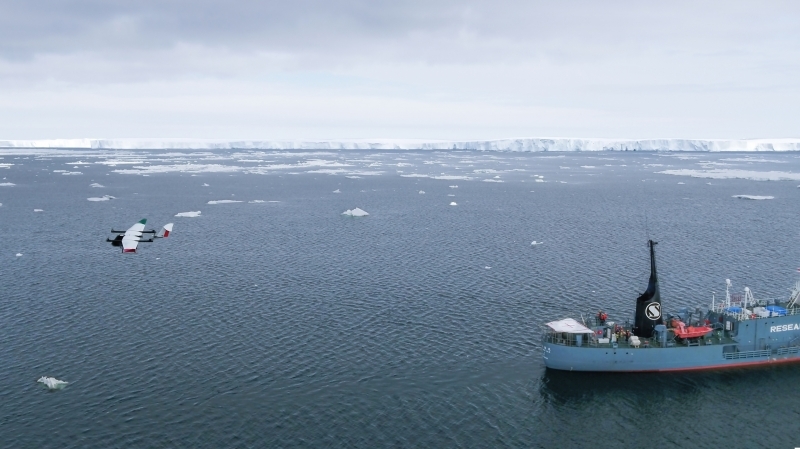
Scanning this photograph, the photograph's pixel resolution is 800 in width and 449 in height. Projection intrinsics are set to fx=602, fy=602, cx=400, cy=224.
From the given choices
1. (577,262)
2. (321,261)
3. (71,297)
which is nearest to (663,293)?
(577,262)

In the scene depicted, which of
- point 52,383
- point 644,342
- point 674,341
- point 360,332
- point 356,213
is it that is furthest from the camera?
point 356,213

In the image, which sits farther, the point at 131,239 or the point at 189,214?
the point at 189,214

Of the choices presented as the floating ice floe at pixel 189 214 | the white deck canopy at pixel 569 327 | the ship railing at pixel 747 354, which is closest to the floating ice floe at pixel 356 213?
the floating ice floe at pixel 189 214

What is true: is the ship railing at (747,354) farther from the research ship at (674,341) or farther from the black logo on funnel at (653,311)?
the black logo on funnel at (653,311)

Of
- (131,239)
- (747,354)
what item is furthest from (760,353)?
(131,239)

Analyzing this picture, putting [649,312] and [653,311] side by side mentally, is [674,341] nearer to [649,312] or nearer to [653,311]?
[653,311]

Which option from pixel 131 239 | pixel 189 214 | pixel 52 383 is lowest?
pixel 52 383
